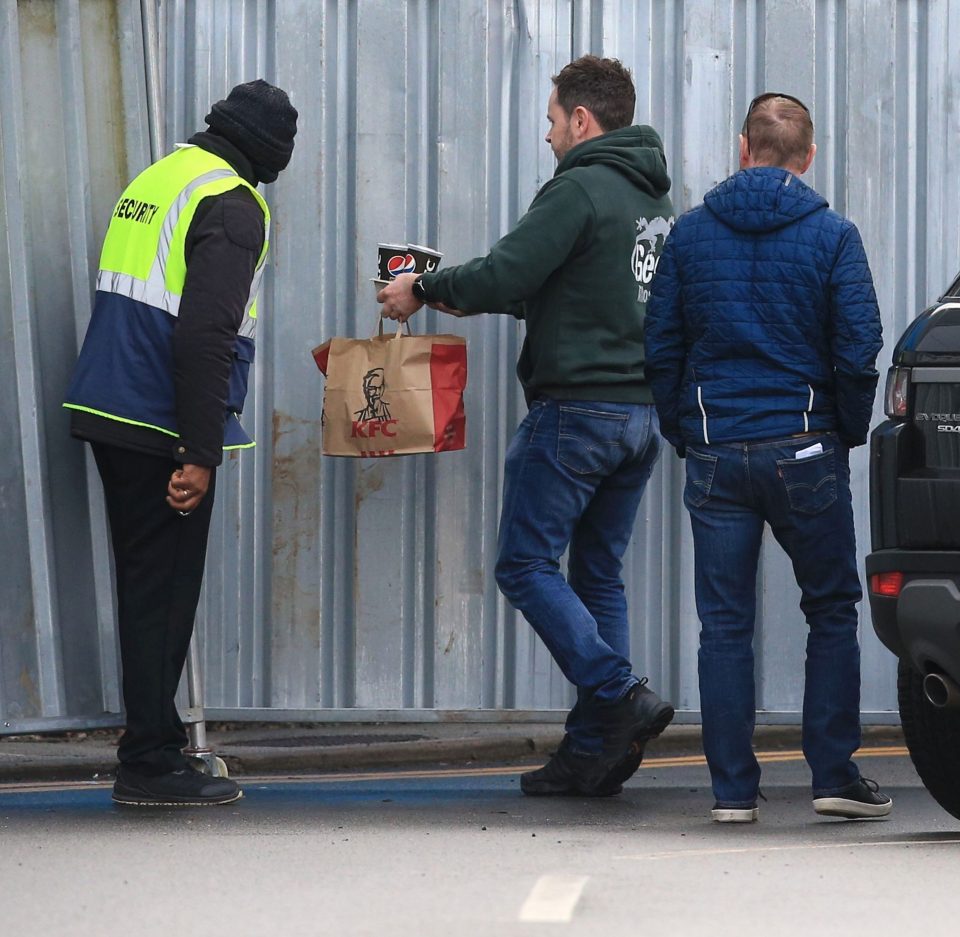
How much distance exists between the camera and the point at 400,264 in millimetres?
6254

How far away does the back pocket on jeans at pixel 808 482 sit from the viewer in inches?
201

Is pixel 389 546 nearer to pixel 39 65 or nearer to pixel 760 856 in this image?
pixel 39 65

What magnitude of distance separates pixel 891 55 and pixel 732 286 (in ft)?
7.36

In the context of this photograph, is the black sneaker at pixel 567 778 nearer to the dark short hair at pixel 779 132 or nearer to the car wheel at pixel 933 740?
the car wheel at pixel 933 740

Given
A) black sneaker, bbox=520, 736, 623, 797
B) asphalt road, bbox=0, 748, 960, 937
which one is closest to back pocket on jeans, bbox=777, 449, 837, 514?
asphalt road, bbox=0, 748, 960, 937

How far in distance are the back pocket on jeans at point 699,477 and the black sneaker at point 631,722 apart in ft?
2.12

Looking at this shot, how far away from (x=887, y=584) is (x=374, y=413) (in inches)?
85.1

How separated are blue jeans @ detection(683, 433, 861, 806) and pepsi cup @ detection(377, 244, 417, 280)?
1467 mm

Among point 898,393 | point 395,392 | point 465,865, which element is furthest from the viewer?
point 395,392

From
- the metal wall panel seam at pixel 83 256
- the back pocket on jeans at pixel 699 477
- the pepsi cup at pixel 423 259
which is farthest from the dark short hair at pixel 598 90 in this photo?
the metal wall panel seam at pixel 83 256

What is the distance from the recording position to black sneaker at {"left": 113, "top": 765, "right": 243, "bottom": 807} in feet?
17.7

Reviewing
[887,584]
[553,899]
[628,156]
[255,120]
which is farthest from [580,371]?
[553,899]

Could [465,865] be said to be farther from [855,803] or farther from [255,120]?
[255,120]

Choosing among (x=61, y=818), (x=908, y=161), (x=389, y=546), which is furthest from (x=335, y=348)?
(x=908, y=161)
